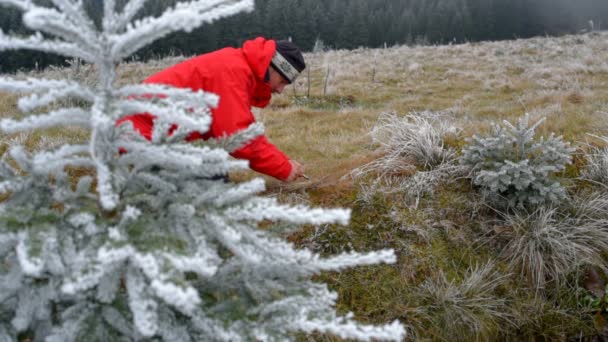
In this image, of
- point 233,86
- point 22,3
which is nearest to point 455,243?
point 233,86

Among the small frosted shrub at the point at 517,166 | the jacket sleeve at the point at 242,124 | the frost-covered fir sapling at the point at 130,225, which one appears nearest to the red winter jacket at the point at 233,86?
the jacket sleeve at the point at 242,124

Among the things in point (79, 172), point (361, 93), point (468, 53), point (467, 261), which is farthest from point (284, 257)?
point (468, 53)

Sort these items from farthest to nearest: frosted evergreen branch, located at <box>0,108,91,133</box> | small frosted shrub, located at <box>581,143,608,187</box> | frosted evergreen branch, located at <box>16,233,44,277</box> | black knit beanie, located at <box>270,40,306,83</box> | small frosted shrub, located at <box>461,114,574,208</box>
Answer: small frosted shrub, located at <box>581,143,608,187</box> → small frosted shrub, located at <box>461,114,574,208</box> → black knit beanie, located at <box>270,40,306,83</box> → frosted evergreen branch, located at <box>0,108,91,133</box> → frosted evergreen branch, located at <box>16,233,44,277</box>

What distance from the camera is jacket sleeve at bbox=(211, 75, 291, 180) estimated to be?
305cm

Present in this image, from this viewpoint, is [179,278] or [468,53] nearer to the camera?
[179,278]

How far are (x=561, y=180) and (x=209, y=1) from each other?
3990 mm

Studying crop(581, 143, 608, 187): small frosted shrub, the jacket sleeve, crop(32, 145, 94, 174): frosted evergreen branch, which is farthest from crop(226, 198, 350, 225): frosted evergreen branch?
crop(581, 143, 608, 187): small frosted shrub

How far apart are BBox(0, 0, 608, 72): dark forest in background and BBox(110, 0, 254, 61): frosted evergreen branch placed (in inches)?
1298

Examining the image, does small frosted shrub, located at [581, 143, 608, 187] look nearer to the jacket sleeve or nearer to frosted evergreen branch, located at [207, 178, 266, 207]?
the jacket sleeve

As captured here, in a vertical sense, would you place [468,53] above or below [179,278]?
below

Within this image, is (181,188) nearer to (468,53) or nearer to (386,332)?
(386,332)

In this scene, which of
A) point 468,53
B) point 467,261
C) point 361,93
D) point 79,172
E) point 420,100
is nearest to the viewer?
point 467,261

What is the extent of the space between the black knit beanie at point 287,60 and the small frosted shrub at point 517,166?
1922 millimetres

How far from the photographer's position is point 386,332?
1609 millimetres
